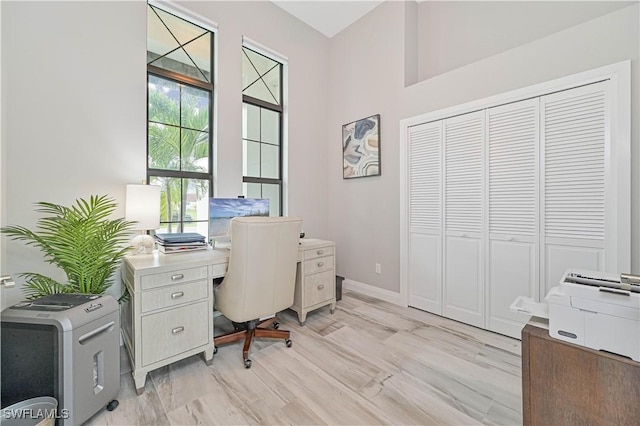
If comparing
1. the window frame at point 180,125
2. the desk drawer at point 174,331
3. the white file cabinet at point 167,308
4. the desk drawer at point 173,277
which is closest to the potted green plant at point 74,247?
the white file cabinet at point 167,308

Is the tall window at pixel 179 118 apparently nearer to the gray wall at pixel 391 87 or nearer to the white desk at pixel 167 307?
the white desk at pixel 167 307

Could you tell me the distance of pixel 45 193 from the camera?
5.69ft

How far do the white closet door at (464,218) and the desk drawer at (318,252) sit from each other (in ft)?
3.73

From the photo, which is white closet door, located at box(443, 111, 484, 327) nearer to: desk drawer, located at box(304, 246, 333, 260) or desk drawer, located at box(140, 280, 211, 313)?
desk drawer, located at box(304, 246, 333, 260)

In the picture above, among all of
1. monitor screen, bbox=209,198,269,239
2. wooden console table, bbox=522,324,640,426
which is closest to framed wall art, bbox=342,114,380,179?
monitor screen, bbox=209,198,269,239

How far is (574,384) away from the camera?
895mm

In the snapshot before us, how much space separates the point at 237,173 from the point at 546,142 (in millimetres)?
2682

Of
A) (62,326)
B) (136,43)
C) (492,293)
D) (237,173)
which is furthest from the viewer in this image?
(237,173)

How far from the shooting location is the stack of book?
6.59ft

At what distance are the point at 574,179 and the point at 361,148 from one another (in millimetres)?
1972

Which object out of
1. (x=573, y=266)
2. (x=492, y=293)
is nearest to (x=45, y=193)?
(x=492, y=293)

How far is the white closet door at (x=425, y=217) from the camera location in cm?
261

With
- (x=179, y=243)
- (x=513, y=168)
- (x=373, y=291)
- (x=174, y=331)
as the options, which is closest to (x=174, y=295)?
(x=174, y=331)

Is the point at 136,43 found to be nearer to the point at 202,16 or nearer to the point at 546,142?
the point at 202,16
